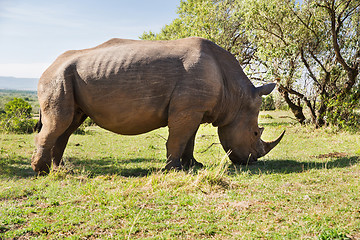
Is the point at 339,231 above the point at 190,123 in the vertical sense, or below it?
below

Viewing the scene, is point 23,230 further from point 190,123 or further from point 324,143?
point 324,143

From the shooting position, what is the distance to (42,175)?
698 centimetres

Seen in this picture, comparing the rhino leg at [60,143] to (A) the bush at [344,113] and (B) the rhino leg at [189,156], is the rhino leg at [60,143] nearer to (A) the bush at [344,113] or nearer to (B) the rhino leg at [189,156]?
(B) the rhino leg at [189,156]

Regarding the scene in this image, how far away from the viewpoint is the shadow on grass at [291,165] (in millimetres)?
7289

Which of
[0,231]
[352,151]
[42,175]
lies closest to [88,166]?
[42,175]

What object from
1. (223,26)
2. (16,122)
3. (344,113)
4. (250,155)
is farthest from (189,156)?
(223,26)

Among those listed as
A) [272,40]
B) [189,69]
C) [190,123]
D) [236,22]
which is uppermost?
[236,22]

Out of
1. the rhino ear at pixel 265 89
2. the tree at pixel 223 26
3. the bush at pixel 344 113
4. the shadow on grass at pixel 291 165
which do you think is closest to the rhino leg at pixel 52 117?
the shadow on grass at pixel 291 165

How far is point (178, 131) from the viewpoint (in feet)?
23.2

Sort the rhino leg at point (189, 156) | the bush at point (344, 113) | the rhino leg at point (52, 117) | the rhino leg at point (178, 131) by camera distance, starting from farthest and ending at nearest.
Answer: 1. the bush at point (344, 113)
2. the rhino leg at point (189, 156)
3. the rhino leg at point (178, 131)
4. the rhino leg at point (52, 117)

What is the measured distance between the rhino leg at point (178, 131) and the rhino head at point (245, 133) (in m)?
1.06

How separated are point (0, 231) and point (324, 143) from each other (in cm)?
1033

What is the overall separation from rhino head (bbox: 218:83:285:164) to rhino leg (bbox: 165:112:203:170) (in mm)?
1063

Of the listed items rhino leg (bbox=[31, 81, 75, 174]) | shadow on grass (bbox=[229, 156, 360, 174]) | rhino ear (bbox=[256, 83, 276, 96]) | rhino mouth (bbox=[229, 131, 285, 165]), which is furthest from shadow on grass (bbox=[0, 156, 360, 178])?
rhino ear (bbox=[256, 83, 276, 96])
